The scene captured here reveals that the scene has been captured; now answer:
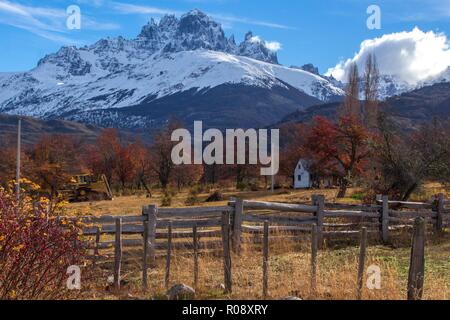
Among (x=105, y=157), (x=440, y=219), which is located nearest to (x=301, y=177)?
(x=105, y=157)

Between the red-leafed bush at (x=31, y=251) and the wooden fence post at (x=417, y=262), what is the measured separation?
15.7 ft

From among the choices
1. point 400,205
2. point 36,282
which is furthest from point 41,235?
point 400,205

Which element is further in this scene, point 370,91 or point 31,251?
point 370,91

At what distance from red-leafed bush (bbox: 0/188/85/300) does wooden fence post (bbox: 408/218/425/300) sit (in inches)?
188

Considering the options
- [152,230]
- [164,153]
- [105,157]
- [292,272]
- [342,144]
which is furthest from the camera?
[105,157]

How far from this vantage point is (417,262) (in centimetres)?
814

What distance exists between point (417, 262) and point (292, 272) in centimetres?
347

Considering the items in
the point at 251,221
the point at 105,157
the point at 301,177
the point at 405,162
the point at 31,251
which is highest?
the point at 105,157

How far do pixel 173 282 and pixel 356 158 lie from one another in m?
30.3

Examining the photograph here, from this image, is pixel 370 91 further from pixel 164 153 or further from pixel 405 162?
pixel 405 162

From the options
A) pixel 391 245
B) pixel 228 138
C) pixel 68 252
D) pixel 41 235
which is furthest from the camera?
pixel 228 138

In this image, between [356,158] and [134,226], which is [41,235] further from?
[356,158]

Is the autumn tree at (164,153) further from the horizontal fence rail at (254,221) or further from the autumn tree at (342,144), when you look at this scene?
the horizontal fence rail at (254,221)

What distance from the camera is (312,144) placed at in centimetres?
3956
